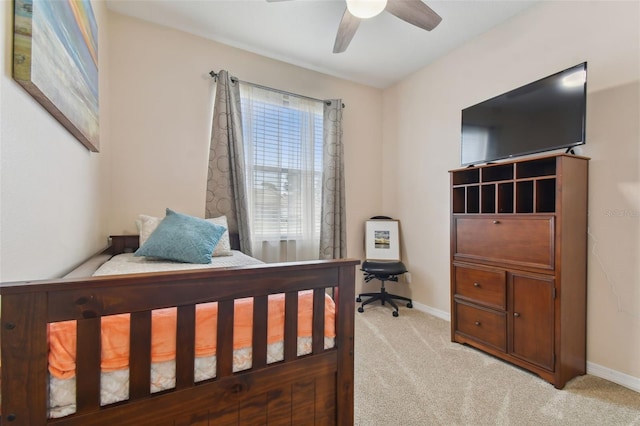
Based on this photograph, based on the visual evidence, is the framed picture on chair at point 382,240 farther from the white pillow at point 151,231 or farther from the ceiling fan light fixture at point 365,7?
the ceiling fan light fixture at point 365,7

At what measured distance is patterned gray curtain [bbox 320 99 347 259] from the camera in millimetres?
3133

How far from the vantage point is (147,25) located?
2459 millimetres

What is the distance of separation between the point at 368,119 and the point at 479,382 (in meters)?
2.97

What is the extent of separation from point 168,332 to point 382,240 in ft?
9.19

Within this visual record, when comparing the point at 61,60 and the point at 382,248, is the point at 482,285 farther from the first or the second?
the point at 61,60

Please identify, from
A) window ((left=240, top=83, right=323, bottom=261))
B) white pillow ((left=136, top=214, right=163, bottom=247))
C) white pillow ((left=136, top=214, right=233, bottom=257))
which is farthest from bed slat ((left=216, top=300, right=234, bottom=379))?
window ((left=240, top=83, right=323, bottom=261))

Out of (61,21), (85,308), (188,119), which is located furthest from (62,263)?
(188,119)

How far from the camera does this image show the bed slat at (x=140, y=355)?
0.85m

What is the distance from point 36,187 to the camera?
1.05 metres

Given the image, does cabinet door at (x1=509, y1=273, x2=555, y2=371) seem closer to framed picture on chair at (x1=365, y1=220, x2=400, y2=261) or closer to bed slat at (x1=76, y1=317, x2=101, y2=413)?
framed picture on chair at (x1=365, y1=220, x2=400, y2=261)

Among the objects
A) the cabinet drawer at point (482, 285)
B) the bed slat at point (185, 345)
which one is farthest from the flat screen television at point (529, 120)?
the bed slat at point (185, 345)

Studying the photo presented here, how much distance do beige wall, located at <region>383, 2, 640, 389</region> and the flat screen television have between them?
26cm

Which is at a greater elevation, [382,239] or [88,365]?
[382,239]

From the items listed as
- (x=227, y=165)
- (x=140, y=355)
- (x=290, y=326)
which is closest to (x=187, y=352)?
(x=140, y=355)
